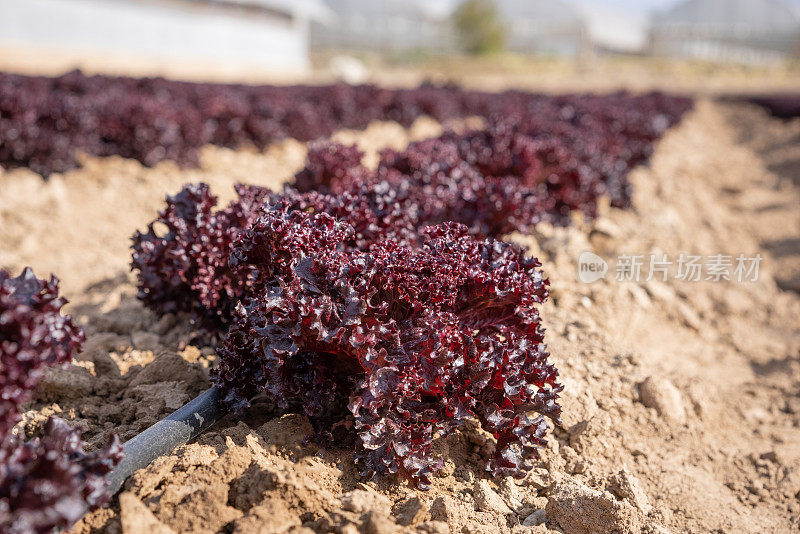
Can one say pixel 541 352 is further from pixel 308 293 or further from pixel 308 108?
pixel 308 108

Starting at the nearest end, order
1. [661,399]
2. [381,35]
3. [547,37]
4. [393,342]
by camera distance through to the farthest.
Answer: [393,342]
[661,399]
[381,35]
[547,37]

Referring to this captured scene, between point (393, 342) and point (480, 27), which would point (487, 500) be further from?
point (480, 27)

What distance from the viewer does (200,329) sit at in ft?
11.1

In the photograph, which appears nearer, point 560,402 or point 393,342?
point 393,342

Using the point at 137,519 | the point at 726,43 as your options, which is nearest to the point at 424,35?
the point at 726,43

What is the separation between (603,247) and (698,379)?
1880 mm

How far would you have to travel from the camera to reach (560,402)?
3.23 m

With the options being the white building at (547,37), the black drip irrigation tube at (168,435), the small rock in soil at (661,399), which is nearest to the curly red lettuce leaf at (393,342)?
the black drip irrigation tube at (168,435)

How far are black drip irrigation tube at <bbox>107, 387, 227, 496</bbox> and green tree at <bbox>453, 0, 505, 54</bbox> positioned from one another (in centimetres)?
4768

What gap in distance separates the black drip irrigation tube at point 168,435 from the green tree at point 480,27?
4768 cm

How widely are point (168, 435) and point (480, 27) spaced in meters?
49.3

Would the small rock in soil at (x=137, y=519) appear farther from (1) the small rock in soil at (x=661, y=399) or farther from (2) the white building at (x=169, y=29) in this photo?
(2) the white building at (x=169, y=29)

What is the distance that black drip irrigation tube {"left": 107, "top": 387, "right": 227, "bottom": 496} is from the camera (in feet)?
7.70

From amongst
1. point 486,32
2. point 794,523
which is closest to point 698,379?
point 794,523
